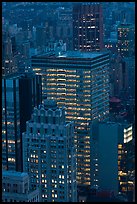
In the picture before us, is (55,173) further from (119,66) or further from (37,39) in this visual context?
(37,39)

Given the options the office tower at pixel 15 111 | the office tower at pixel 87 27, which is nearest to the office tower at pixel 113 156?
the office tower at pixel 15 111

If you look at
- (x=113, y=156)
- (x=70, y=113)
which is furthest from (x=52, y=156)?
(x=70, y=113)

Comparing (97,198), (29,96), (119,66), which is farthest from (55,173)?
(119,66)

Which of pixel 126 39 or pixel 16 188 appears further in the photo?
pixel 126 39

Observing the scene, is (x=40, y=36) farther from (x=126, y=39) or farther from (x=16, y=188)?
(x=16, y=188)

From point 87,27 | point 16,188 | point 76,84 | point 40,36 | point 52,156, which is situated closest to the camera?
point 16,188

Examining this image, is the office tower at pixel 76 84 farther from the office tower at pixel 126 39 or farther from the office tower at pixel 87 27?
the office tower at pixel 126 39

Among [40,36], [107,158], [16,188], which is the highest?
[40,36]

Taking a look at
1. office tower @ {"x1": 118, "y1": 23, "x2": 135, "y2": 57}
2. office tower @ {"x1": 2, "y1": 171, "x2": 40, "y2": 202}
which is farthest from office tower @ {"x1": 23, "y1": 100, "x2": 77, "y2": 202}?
office tower @ {"x1": 118, "y1": 23, "x2": 135, "y2": 57}
